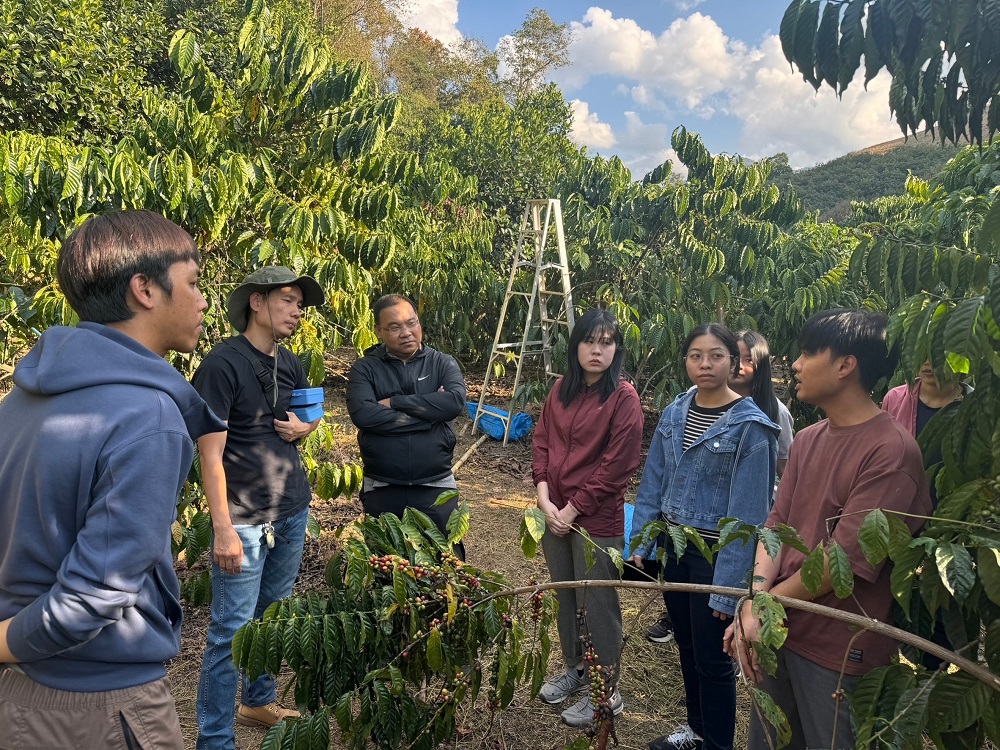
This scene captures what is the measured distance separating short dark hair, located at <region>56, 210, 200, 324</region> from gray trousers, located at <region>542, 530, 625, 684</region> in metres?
1.86

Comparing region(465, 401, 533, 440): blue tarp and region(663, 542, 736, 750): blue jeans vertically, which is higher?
region(465, 401, 533, 440): blue tarp

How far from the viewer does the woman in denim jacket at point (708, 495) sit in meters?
2.24

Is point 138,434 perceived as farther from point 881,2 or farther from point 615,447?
point 615,447

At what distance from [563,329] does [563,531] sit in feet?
15.2

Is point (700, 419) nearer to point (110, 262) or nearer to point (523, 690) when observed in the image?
point (523, 690)

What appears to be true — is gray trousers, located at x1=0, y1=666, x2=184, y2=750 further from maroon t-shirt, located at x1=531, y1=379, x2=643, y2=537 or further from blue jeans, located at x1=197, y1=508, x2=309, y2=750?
maroon t-shirt, located at x1=531, y1=379, x2=643, y2=537

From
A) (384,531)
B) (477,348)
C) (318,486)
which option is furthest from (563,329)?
(384,531)

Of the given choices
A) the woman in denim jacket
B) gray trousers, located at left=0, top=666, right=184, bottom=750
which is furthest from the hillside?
gray trousers, located at left=0, top=666, right=184, bottom=750

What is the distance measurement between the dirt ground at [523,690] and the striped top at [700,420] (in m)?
0.60

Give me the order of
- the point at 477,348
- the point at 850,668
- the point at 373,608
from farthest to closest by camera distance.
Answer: the point at 477,348
the point at 373,608
the point at 850,668

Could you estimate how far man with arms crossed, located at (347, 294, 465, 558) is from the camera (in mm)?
2898

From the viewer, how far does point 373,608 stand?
70.7 inches

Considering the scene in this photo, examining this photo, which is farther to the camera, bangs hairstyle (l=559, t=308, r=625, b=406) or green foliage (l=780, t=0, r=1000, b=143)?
bangs hairstyle (l=559, t=308, r=625, b=406)

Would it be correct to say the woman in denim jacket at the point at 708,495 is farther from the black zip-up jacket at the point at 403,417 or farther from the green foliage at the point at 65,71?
the green foliage at the point at 65,71
